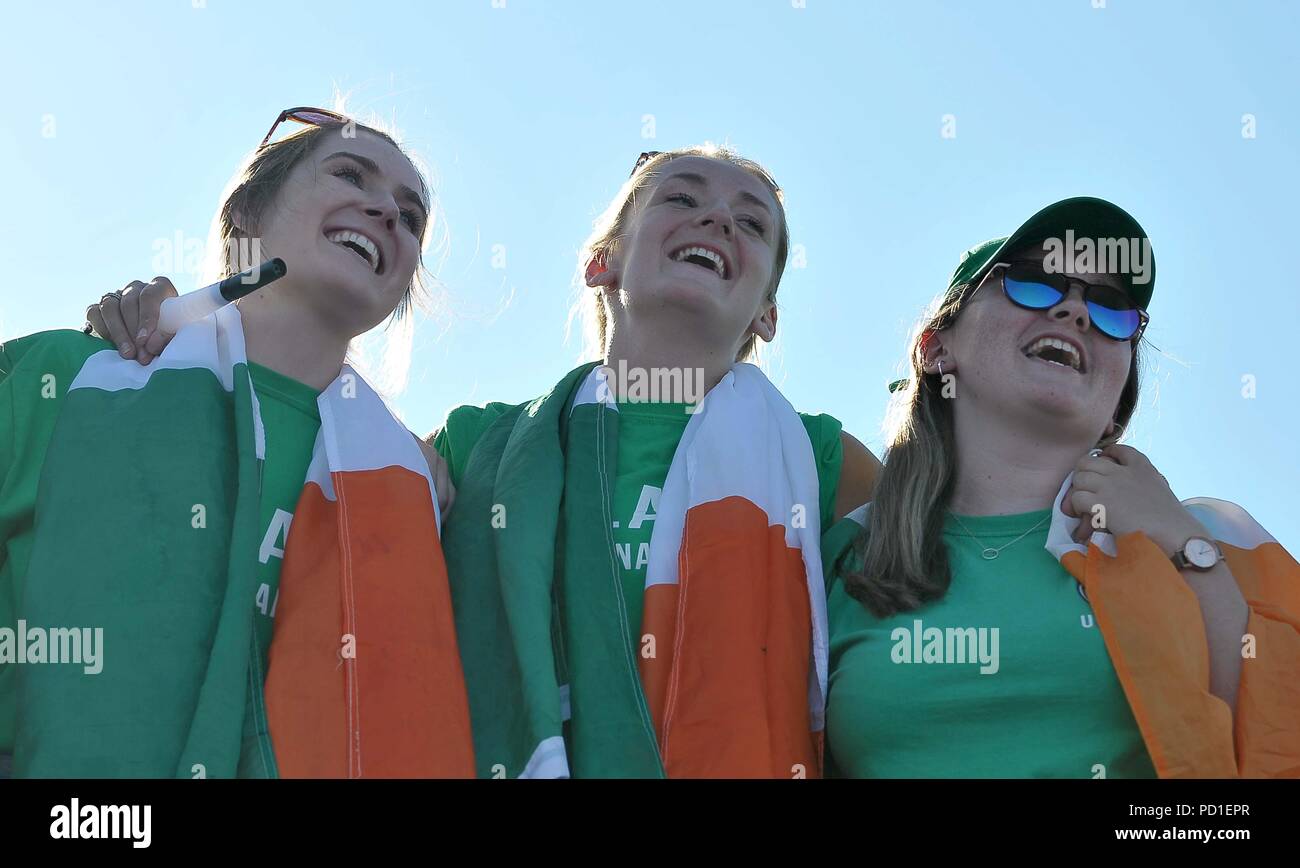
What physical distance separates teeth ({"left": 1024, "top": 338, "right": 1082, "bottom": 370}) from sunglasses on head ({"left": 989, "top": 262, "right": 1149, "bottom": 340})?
0.32ft

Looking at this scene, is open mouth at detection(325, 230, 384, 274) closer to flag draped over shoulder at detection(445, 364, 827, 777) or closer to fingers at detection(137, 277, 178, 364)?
fingers at detection(137, 277, 178, 364)

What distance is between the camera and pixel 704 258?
5020 millimetres

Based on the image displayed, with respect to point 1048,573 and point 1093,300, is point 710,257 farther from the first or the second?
point 1048,573

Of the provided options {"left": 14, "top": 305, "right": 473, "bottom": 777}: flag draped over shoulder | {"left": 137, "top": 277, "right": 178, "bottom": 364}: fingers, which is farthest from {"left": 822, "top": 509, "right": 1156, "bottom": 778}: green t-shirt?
{"left": 137, "top": 277, "right": 178, "bottom": 364}: fingers

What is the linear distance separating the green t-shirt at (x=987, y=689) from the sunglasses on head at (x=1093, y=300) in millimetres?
Result: 779

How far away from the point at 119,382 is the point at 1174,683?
2779 millimetres

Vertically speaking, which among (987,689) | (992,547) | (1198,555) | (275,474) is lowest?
(987,689)

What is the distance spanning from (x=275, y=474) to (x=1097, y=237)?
2.44 metres

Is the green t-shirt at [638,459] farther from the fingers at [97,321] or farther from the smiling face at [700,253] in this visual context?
the fingers at [97,321]

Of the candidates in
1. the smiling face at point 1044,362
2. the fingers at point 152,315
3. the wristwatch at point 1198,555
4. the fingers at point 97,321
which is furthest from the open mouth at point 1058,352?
the fingers at point 97,321

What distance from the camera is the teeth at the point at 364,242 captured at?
4.85 meters

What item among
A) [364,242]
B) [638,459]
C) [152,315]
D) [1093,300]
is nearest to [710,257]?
[638,459]

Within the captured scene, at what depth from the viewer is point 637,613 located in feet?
13.7

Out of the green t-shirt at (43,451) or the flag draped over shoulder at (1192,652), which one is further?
the green t-shirt at (43,451)
